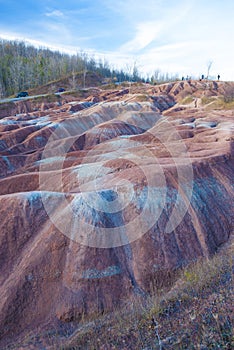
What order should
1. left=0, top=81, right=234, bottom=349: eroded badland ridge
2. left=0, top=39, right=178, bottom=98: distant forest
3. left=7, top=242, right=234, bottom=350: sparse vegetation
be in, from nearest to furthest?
left=7, top=242, right=234, bottom=350: sparse vegetation
left=0, top=81, right=234, bottom=349: eroded badland ridge
left=0, top=39, right=178, bottom=98: distant forest

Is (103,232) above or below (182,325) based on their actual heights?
below

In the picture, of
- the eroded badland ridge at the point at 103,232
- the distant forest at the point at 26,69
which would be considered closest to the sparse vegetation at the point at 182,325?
the eroded badland ridge at the point at 103,232

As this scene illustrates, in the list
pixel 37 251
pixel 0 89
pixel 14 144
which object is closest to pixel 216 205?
pixel 37 251

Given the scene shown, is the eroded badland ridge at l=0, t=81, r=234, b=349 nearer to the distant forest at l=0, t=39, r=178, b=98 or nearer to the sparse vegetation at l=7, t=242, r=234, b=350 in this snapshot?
the sparse vegetation at l=7, t=242, r=234, b=350

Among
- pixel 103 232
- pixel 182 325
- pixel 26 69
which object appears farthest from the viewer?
pixel 26 69

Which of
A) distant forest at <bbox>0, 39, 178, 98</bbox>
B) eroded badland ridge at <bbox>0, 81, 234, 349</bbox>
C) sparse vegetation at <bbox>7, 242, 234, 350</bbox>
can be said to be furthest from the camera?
distant forest at <bbox>0, 39, 178, 98</bbox>

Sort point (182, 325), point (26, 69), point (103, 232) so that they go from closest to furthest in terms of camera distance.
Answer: point (182, 325)
point (103, 232)
point (26, 69)

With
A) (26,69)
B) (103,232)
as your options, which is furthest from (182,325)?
(26,69)

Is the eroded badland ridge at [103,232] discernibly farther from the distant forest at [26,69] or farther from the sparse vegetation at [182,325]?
the distant forest at [26,69]

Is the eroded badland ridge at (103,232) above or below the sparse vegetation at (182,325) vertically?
below

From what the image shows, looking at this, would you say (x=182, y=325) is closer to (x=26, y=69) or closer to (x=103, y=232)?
(x=103, y=232)

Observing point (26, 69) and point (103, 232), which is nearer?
point (103, 232)

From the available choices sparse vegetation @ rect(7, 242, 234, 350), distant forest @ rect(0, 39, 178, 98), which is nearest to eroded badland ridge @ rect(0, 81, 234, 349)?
sparse vegetation @ rect(7, 242, 234, 350)

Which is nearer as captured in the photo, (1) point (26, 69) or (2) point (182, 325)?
(2) point (182, 325)
